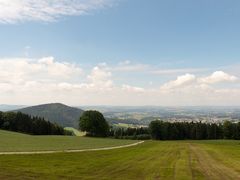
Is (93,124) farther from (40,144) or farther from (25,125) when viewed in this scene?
(40,144)

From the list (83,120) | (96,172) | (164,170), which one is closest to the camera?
(96,172)

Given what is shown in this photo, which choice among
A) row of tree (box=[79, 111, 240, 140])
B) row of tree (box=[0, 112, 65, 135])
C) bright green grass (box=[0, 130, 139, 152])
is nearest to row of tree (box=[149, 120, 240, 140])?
row of tree (box=[79, 111, 240, 140])

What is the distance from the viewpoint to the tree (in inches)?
3816

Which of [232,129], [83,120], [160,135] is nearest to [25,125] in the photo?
[83,120]

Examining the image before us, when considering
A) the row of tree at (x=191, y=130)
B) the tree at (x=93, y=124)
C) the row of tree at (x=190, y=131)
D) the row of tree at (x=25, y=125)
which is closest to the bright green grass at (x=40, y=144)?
the tree at (x=93, y=124)

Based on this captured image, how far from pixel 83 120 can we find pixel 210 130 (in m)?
50.0

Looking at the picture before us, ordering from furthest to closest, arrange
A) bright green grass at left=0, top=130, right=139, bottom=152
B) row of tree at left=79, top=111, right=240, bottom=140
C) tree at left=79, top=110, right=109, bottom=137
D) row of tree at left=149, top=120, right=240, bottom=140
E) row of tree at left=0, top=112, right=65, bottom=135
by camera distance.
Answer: row of tree at left=149, top=120, right=240, bottom=140 → row of tree at left=79, top=111, right=240, bottom=140 → row of tree at left=0, top=112, right=65, bottom=135 → tree at left=79, top=110, right=109, bottom=137 → bright green grass at left=0, top=130, right=139, bottom=152

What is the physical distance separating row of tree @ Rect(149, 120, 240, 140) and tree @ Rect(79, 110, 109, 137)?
21459 millimetres

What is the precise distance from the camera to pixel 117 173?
821 inches

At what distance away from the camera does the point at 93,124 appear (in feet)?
320

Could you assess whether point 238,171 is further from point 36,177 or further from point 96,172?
point 36,177

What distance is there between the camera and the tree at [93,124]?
96.9 metres

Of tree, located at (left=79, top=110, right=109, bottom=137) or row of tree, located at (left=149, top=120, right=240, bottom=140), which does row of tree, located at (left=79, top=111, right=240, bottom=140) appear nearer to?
row of tree, located at (left=149, top=120, right=240, bottom=140)

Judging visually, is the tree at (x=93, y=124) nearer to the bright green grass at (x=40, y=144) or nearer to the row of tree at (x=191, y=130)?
A: the row of tree at (x=191, y=130)
